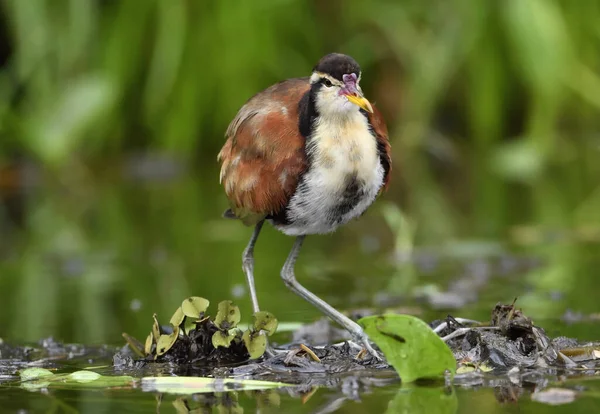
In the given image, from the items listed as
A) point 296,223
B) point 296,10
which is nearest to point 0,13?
point 296,10

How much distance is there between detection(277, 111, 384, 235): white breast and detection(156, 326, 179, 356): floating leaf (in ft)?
2.33

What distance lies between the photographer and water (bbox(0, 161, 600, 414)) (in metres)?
3.94

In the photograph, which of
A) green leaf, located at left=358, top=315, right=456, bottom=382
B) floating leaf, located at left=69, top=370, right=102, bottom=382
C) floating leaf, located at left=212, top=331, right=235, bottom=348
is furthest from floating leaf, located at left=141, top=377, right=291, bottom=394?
floating leaf, located at left=212, top=331, right=235, bottom=348

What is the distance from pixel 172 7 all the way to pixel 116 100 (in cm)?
111

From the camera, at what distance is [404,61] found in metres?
12.3

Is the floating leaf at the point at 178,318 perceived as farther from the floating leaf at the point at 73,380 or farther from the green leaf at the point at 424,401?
the green leaf at the point at 424,401

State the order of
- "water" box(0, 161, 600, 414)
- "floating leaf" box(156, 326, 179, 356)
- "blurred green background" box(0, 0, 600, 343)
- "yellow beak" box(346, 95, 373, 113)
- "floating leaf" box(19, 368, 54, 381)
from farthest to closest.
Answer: "blurred green background" box(0, 0, 600, 343), "floating leaf" box(156, 326, 179, 356), "yellow beak" box(346, 95, 373, 113), "floating leaf" box(19, 368, 54, 381), "water" box(0, 161, 600, 414)

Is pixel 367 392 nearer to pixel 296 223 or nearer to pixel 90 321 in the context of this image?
pixel 296 223

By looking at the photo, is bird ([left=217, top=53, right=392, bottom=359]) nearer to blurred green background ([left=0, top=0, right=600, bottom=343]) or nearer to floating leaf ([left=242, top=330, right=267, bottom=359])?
floating leaf ([left=242, top=330, right=267, bottom=359])

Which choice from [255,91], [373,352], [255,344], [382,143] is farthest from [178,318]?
[255,91]

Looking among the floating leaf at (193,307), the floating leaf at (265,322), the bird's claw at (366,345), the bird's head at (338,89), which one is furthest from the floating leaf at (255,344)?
the bird's head at (338,89)

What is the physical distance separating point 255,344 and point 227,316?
17 centimetres

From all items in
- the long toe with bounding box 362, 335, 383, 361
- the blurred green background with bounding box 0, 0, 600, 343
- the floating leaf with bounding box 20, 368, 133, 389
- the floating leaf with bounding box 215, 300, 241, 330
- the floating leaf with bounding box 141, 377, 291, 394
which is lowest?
the floating leaf with bounding box 141, 377, 291, 394

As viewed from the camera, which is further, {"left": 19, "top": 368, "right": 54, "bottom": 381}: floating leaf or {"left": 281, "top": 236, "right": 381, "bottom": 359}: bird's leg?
{"left": 281, "top": 236, "right": 381, "bottom": 359}: bird's leg
